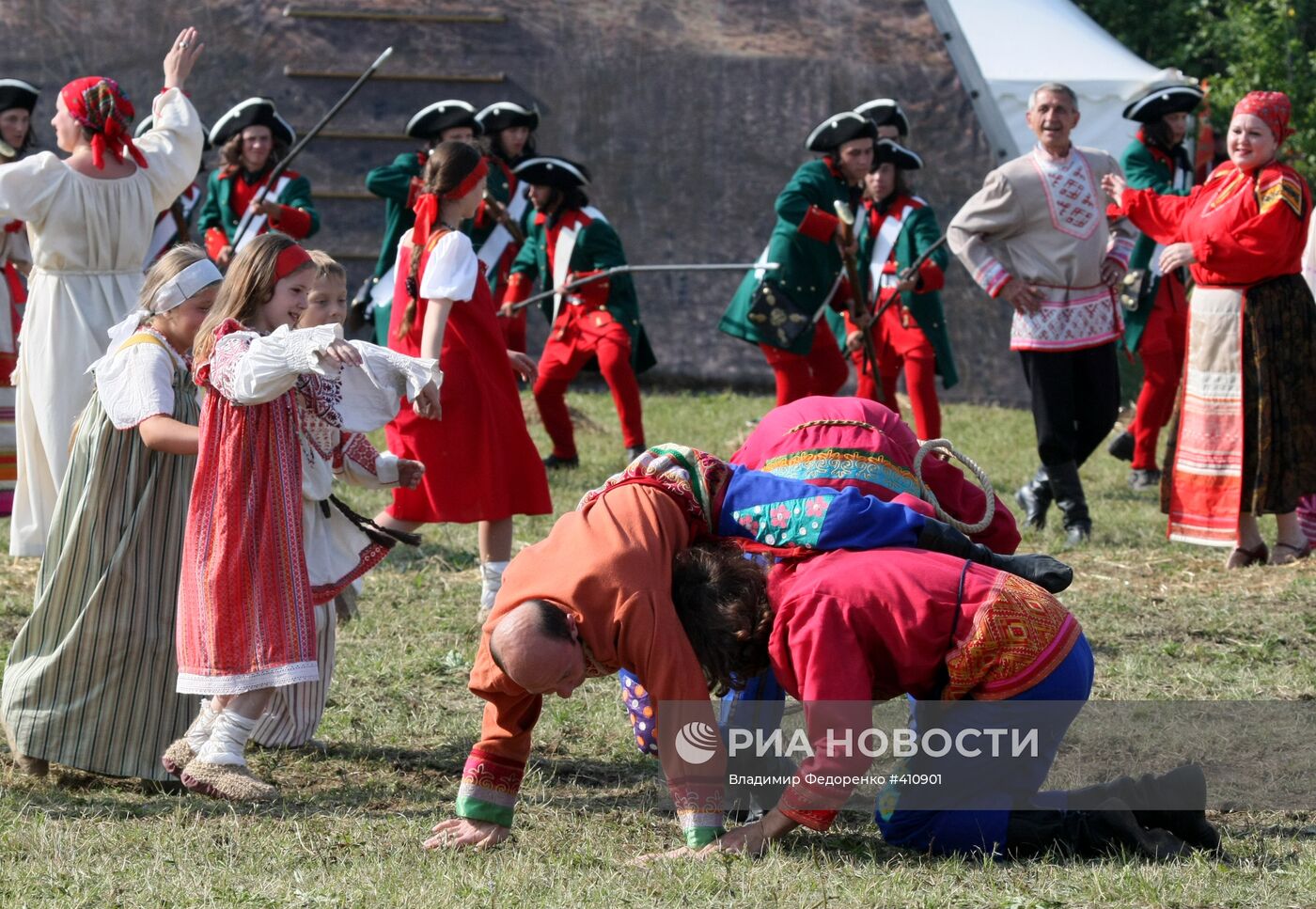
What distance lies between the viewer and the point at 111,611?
164 inches

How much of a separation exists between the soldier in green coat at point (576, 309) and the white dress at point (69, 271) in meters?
3.35

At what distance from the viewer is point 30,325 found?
5766 mm

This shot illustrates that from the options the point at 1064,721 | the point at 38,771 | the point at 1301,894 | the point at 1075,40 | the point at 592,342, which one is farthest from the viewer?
the point at 1075,40

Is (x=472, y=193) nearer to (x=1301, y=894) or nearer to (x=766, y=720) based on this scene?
(x=766, y=720)

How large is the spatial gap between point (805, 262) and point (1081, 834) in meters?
5.36

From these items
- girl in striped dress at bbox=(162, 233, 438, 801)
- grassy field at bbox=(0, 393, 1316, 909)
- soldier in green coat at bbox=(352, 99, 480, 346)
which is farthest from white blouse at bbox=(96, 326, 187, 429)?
soldier in green coat at bbox=(352, 99, 480, 346)

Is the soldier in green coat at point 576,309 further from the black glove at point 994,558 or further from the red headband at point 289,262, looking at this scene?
the black glove at point 994,558

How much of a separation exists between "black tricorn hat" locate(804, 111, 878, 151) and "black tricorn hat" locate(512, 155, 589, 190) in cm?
131

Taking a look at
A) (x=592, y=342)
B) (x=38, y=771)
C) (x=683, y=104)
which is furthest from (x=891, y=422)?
(x=683, y=104)

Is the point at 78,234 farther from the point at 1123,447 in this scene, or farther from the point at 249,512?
the point at 1123,447

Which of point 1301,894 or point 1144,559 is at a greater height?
point 1301,894

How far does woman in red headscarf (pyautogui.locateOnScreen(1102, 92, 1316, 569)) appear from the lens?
6418 mm

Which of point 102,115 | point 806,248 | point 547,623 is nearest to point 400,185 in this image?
point 806,248

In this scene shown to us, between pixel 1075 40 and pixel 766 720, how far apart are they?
30.1ft
